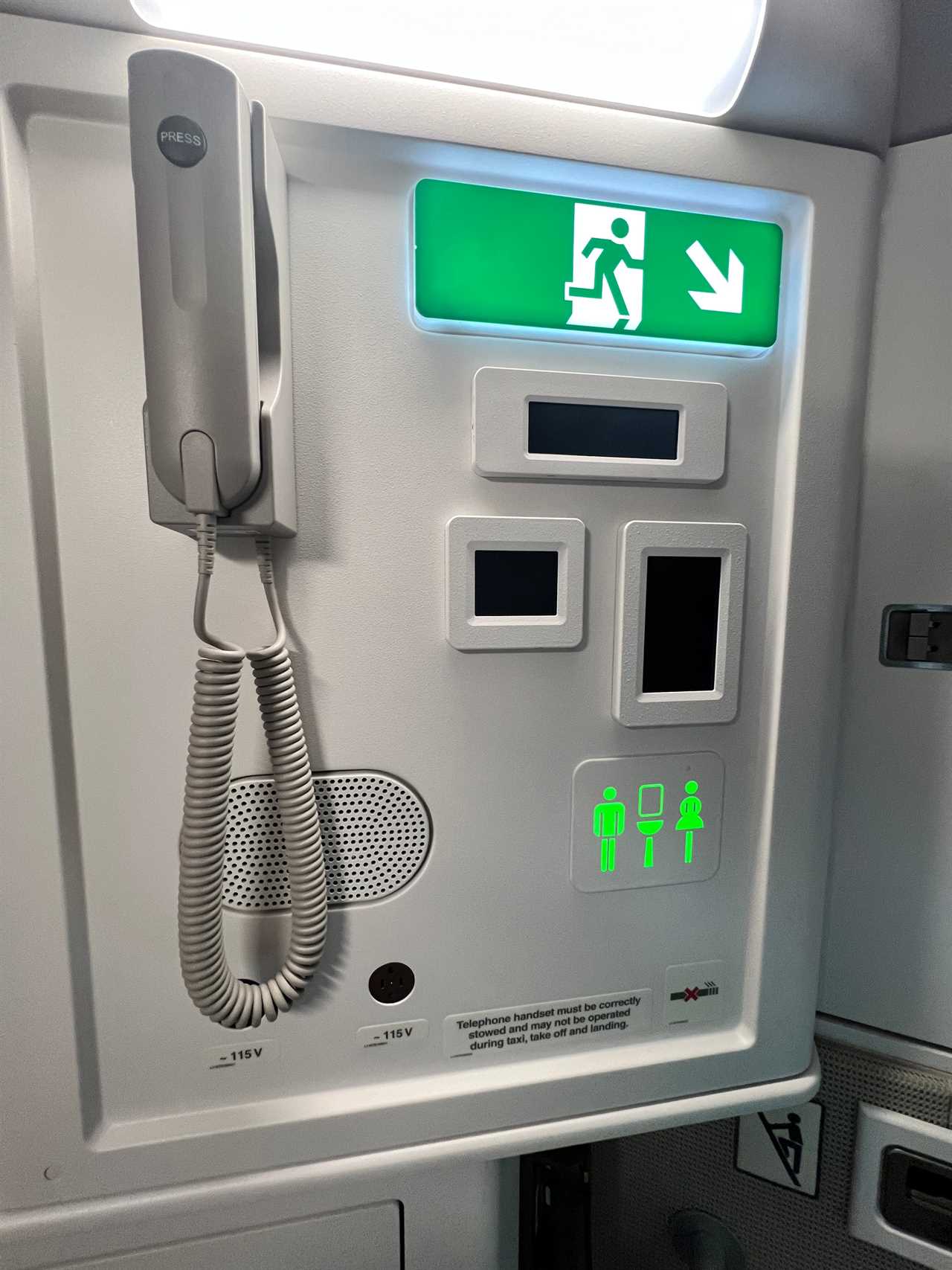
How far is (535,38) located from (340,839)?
0.67 metres

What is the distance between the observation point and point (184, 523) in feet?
1.72

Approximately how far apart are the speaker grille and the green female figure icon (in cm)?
24

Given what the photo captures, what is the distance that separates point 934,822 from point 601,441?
1.74ft

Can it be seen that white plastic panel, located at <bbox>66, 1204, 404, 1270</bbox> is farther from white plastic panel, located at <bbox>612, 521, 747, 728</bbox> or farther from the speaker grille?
white plastic panel, located at <bbox>612, 521, 747, 728</bbox>

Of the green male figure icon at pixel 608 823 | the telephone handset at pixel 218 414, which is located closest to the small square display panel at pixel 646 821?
the green male figure icon at pixel 608 823

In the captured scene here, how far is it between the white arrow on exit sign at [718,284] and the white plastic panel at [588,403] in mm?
67

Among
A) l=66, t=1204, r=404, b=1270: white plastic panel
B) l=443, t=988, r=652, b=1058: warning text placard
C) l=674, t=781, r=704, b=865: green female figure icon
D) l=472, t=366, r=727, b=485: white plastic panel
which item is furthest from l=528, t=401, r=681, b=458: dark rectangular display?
l=66, t=1204, r=404, b=1270: white plastic panel

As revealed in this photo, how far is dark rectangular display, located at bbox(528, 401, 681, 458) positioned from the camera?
60 centimetres

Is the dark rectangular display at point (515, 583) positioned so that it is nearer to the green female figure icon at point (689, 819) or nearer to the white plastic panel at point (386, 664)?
the white plastic panel at point (386, 664)

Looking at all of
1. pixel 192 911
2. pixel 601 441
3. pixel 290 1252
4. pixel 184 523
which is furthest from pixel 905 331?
pixel 290 1252

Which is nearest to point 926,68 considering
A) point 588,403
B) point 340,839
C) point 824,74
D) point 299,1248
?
point 824,74

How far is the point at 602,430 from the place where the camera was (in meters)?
0.61

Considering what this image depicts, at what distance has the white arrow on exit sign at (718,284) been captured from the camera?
609 millimetres

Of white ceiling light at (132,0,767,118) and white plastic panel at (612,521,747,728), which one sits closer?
white ceiling light at (132,0,767,118)
